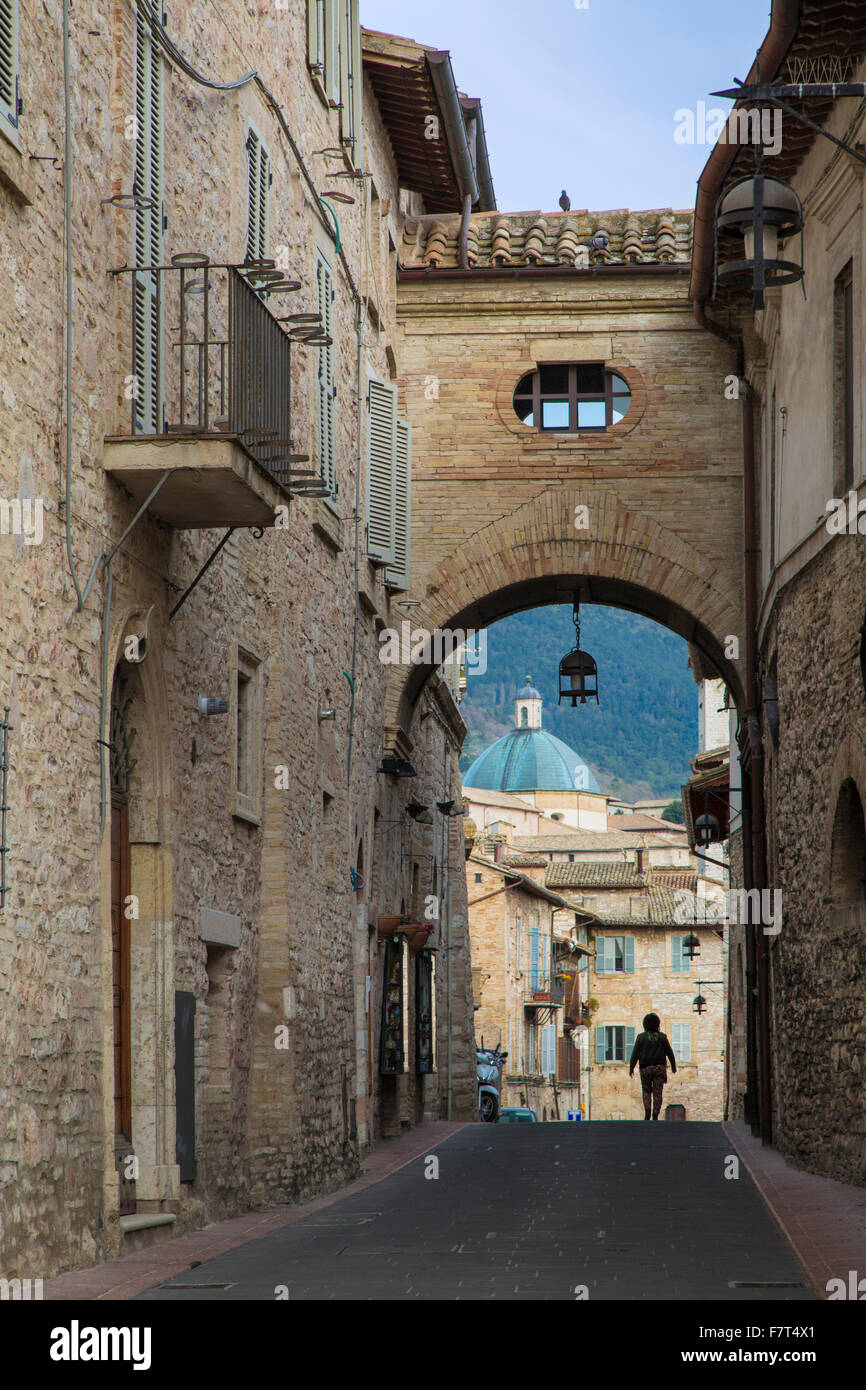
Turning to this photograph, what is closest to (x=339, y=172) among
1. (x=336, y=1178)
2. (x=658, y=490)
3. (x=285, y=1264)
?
(x=658, y=490)

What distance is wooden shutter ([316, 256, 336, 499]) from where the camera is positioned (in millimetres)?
16125

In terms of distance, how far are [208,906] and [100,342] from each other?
4.08m

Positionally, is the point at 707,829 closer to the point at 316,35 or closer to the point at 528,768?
the point at 316,35

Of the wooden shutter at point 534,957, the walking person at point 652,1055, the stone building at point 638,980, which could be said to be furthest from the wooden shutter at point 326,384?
the stone building at point 638,980

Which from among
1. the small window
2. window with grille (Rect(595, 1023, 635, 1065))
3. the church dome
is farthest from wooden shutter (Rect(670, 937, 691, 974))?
the church dome

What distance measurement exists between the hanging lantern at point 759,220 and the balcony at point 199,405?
264 centimetres

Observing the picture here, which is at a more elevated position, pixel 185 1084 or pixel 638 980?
pixel 185 1084

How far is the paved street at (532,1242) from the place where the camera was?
8.42 m

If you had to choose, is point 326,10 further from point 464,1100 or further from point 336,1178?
point 464,1100

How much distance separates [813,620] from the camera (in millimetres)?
15023

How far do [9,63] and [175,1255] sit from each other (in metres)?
6.29

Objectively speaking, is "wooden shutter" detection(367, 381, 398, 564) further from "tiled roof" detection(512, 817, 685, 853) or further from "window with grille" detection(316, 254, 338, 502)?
"tiled roof" detection(512, 817, 685, 853)

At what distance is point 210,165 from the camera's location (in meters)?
12.3

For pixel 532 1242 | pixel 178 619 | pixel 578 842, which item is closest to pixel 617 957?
pixel 578 842
